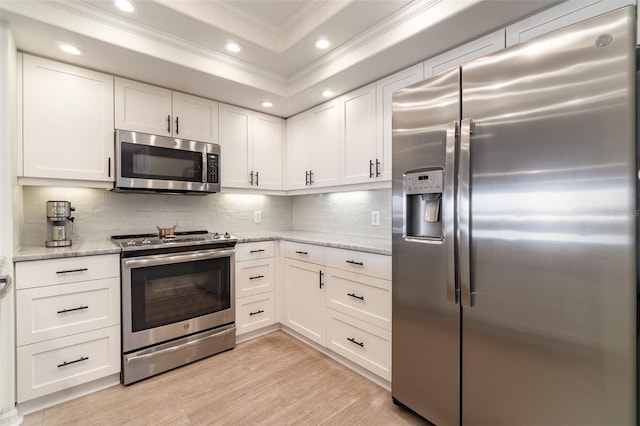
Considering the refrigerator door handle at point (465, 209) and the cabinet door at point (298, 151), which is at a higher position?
the cabinet door at point (298, 151)

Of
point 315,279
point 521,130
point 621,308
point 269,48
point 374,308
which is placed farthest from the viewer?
point 315,279

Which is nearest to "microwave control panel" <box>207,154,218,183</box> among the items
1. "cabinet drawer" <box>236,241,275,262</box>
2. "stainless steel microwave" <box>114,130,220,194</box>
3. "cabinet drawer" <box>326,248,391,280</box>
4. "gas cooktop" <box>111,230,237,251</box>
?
"stainless steel microwave" <box>114,130,220,194</box>

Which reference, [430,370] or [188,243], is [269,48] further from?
[430,370]

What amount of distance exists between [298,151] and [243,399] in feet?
7.68

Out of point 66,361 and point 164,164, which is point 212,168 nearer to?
point 164,164

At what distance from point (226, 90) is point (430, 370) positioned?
263cm

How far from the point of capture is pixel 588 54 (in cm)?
107

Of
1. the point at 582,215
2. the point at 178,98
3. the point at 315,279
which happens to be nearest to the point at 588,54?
the point at 582,215

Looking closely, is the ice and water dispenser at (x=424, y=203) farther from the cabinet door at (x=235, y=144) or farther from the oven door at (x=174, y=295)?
the cabinet door at (x=235, y=144)

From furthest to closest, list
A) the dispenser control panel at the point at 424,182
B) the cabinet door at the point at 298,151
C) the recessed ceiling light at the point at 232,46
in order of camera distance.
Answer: the cabinet door at the point at 298,151 → the recessed ceiling light at the point at 232,46 → the dispenser control panel at the point at 424,182

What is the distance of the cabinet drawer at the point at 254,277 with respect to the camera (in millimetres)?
2680

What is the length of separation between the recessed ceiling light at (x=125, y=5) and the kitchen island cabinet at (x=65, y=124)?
2.33 feet

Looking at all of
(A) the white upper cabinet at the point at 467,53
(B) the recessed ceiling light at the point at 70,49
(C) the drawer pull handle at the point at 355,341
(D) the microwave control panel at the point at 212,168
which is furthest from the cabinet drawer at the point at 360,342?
(B) the recessed ceiling light at the point at 70,49

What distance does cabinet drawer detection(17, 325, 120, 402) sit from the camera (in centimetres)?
177
